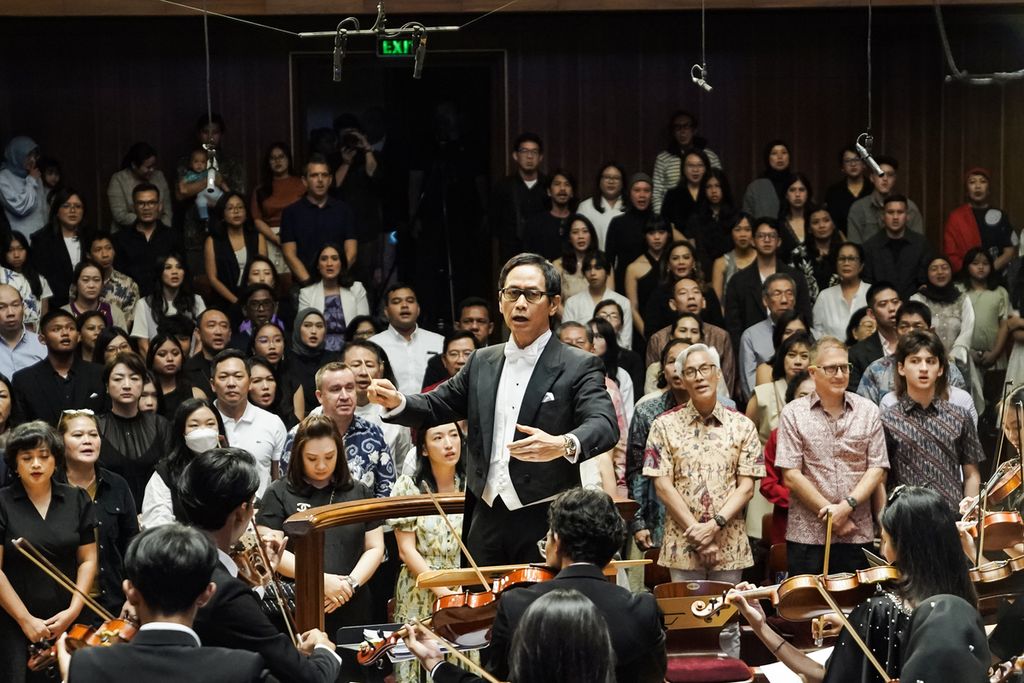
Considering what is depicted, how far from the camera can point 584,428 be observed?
3586 millimetres

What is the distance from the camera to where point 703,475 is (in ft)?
17.1

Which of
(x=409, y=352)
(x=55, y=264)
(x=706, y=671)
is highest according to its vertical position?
(x=55, y=264)

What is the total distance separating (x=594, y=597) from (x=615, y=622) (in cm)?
6

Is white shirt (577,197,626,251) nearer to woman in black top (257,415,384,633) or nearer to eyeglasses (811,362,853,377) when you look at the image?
eyeglasses (811,362,853,377)

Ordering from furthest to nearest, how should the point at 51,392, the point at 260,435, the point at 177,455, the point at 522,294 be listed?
1. the point at 51,392
2. the point at 260,435
3. the point at 177,455
4. the point at 522,294

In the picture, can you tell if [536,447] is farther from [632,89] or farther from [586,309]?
[632,89]

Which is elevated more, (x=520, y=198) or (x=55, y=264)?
(x=520, y=198)

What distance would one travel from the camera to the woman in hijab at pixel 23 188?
7949 millimetres

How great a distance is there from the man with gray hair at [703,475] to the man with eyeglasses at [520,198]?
9.29 feet

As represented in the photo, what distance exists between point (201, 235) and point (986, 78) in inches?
168

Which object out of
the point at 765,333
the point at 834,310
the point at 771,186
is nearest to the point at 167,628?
the point at 765,333

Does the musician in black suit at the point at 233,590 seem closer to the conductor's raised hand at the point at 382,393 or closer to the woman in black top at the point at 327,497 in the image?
the conductor's raised hand at the point at 382,393

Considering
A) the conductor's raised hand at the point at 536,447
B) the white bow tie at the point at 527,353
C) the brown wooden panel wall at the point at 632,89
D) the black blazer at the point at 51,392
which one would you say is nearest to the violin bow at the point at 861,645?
the conductor's raised hand at the point at 536,447

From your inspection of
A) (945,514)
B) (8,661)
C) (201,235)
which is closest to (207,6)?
(201,235)
